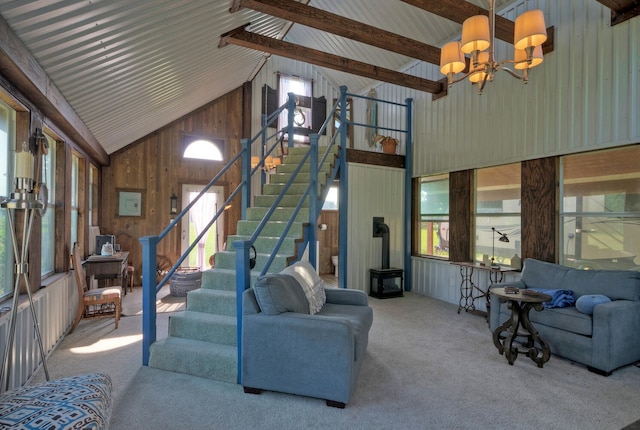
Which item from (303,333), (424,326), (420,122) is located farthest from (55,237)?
(420,122)

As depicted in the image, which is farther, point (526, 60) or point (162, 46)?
point (162, 46)

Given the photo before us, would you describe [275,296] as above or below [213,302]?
above

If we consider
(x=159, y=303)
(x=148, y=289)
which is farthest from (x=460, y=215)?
(x=159, y=303)

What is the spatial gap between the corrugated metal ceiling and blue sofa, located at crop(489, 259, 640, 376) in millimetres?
3897

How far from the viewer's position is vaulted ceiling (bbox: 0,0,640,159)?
2.40 m

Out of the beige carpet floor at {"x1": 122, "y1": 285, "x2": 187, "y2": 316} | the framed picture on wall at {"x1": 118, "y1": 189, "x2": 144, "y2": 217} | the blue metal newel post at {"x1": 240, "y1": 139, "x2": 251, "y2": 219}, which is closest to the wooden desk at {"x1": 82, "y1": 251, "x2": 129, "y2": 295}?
the beige carpet floor at {"x1": 122, "y1": 285, "x2": 187, "y2": 316}

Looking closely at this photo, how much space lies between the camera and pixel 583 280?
348cm

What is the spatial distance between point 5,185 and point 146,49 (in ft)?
5.88

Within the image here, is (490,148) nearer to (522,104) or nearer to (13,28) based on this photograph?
(522,104)

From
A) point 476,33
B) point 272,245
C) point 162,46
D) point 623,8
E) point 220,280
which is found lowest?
point 220,280

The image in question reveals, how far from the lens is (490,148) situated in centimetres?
494

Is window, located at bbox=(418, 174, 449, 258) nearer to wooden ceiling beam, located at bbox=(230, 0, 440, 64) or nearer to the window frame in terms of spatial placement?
the window frame

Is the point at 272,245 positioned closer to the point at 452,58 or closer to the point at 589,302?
the point at 452,58

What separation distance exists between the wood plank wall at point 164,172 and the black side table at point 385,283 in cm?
340
